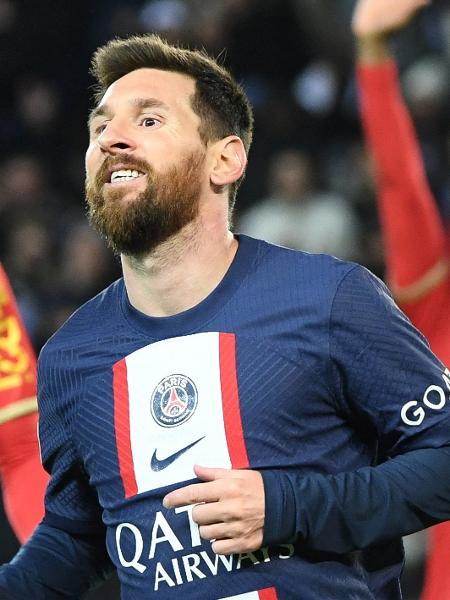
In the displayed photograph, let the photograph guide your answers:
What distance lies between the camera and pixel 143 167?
215 centimetres

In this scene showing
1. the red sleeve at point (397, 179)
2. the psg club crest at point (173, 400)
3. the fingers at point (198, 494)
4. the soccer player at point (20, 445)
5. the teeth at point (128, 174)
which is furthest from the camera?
the red sleeve at point (397, 179)

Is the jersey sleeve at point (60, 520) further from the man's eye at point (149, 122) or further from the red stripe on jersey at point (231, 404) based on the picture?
the man's eye at point (149, 122)

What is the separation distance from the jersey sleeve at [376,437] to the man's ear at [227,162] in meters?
0.34

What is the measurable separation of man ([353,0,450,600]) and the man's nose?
1079mm

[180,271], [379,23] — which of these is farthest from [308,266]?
[379,23]

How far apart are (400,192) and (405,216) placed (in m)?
0.06

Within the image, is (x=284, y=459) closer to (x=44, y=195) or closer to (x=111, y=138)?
(x=111, y=138)

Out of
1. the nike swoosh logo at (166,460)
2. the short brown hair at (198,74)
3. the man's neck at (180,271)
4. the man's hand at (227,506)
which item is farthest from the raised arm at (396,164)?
the man's hand at (227,506)

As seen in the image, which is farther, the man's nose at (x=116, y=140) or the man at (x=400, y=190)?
the man at (x=400, y=190)

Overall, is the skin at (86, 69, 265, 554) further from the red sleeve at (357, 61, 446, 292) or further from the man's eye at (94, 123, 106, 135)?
the red sleeve at (357, 61, 446, 292)

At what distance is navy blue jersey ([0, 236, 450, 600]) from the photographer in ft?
6.38

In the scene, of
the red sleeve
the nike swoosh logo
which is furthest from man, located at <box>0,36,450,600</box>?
the red sleeve

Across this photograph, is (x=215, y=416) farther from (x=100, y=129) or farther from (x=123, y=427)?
(x=100, y=129)

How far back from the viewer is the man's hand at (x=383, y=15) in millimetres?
3133
